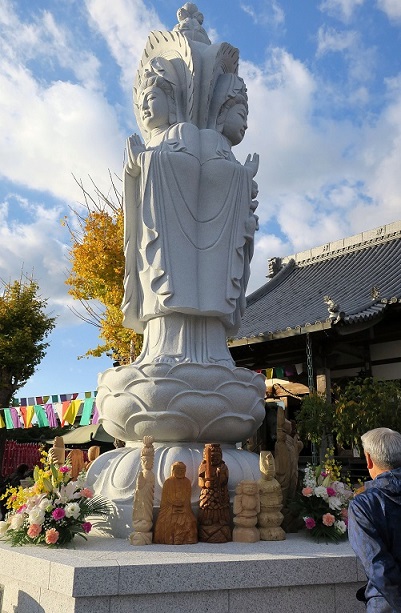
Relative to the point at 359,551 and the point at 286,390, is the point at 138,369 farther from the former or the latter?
the point at 286,390

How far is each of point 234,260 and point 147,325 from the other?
92 centimetres

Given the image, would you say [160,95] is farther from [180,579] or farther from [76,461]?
[180,579]

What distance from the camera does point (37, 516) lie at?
11.4ft

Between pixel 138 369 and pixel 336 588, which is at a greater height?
pixel 138 369

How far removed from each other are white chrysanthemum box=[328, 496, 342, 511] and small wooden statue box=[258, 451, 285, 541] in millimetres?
352

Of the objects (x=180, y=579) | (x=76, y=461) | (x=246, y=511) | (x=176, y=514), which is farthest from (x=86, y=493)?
(x=180, y=579)

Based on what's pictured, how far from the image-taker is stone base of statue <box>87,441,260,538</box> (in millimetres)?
3758

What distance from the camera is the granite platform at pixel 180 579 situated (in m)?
2.68

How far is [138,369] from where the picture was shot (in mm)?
4156

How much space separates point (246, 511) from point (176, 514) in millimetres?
437

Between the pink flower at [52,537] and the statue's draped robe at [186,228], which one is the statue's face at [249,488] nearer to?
the pink flower at [52,537]

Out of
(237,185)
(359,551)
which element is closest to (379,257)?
(237,185)

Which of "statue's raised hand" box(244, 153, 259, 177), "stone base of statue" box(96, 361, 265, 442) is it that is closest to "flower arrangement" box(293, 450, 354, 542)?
"stone base of statue" box(96, 361, 265, 442)

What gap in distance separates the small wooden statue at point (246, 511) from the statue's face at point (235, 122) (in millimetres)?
3252
